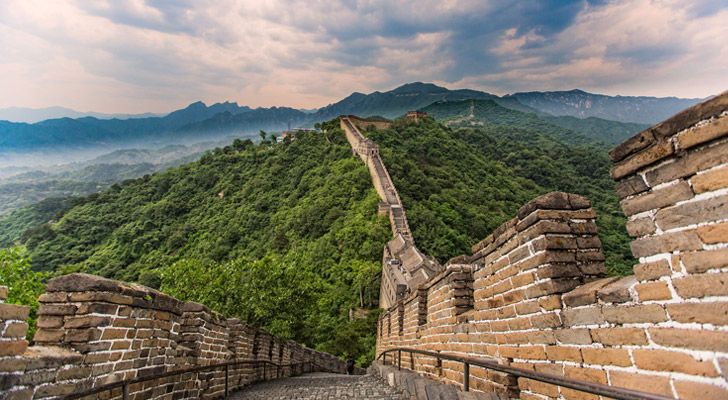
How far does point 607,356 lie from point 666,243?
0.79 m

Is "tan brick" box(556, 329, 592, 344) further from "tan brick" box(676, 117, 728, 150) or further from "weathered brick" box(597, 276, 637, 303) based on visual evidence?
"tan brick" box(676, 117, 728, 150)

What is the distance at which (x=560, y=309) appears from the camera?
279 cm

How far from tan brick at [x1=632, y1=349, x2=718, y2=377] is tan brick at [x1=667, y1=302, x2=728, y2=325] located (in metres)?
0.17

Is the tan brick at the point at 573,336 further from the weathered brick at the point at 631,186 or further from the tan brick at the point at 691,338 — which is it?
the weathered brick at the point at 631,186

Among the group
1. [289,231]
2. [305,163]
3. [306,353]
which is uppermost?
[305,163]

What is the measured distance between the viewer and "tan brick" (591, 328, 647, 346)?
2125mm

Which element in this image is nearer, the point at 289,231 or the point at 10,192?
the point at 289,231

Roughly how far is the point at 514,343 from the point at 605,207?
59843 mm

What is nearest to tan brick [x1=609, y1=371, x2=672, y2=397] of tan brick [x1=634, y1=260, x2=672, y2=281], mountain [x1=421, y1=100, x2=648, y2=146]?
tan brick [x1=634, y1=260, x2=672, y2=281]

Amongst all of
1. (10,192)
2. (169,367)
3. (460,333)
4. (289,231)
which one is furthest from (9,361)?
(10,192)

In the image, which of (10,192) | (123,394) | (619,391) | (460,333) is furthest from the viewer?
(10,192)

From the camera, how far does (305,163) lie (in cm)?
7044

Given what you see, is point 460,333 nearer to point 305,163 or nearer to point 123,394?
point 123,394

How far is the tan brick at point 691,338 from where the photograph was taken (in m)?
1.70
